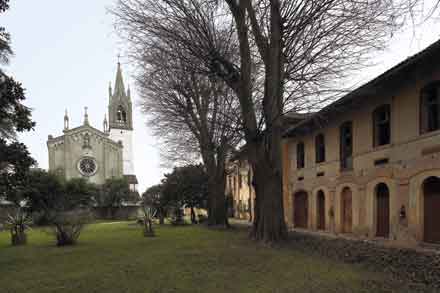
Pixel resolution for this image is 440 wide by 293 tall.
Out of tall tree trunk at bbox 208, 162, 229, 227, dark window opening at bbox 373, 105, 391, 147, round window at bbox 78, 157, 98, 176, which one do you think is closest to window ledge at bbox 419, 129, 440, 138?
dark window opening at bbox 373, 105, 391, 147

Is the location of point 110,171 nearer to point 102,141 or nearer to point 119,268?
point 102,141

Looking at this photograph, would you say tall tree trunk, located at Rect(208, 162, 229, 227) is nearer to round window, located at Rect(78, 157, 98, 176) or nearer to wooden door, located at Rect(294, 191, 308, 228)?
wooden door, located at Rect(294, 191, 308, 228)

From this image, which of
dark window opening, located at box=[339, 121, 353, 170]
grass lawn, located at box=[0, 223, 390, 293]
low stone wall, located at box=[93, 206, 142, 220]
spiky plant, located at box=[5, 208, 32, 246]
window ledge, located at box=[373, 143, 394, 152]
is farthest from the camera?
low stone wall, located at box=[93, 206, 142, 220]

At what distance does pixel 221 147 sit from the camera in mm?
19406

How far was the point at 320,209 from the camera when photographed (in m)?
18.4

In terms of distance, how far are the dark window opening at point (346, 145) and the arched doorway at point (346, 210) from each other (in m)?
1.34

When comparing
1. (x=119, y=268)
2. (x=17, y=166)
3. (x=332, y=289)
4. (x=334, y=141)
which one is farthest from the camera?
(x=334, y=141)

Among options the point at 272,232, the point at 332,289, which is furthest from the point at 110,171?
the point at 332,289

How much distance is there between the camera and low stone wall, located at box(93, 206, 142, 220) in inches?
1783

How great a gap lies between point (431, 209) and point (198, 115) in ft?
43.7

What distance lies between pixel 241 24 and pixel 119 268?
8.87 metres

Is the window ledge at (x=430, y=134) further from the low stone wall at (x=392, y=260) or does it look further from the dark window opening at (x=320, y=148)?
the dark window opening at (x=320, y=148)

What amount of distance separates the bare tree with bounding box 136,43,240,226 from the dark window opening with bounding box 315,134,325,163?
16.3 ft

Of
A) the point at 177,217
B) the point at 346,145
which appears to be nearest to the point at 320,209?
the point at 346,145
